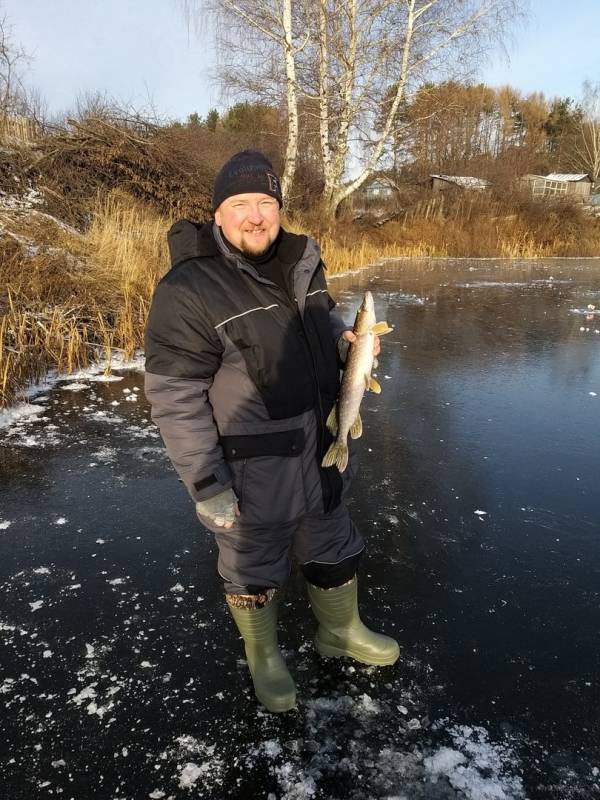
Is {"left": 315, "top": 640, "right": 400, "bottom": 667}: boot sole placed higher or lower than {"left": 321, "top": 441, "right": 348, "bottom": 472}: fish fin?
lower

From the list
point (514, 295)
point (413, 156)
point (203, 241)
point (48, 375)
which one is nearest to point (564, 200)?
point (413, 156)

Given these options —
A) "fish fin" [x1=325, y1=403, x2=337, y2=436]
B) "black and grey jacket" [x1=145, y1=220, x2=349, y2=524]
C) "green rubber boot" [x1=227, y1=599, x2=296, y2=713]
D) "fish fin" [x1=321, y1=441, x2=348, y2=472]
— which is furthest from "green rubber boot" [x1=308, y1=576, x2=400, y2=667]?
"fish fin" [x1=325, y1=403, x2=337, y2=436]

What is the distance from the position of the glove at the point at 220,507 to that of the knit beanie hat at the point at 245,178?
115cm

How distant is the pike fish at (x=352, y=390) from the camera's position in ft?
7.16

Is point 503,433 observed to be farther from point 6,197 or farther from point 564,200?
point 564,200

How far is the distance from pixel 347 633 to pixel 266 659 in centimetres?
39

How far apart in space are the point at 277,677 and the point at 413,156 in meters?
33.6

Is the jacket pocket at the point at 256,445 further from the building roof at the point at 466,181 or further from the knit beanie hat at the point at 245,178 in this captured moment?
the building roof at the point at 466,181

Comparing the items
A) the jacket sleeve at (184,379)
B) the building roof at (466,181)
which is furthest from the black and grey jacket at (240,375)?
the building roof at (466,181)

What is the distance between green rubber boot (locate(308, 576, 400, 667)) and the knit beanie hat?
1.75 metres

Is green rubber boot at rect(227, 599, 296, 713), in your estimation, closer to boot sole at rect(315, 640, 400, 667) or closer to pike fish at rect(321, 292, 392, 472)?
boot sole at rect(315, 640, 400, 667)

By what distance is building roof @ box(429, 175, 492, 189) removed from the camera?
92.2ft

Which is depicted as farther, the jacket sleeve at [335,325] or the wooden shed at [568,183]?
the wooden shed at [568,183]

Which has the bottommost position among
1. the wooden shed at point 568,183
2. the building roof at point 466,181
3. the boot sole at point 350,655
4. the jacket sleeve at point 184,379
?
the boot sole at point 350,655
